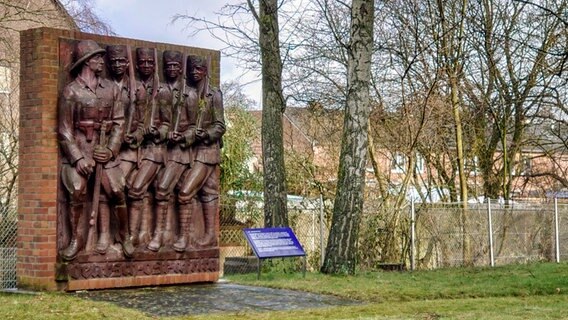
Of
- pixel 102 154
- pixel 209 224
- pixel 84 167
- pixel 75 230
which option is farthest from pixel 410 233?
pixel 84 167

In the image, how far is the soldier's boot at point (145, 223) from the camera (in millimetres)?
14428

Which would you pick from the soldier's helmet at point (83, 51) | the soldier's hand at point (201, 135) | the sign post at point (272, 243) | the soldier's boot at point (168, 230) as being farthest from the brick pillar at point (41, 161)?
the sign post at point (272, 243)

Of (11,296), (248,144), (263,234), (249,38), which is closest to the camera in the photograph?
(11,296)

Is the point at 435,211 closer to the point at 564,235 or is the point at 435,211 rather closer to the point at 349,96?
the point at 564,235

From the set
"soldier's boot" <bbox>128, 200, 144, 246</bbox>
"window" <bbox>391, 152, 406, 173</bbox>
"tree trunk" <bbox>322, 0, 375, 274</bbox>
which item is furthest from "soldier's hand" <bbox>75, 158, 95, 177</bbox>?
"window" <bbox>391, 152, 406, 173</bbox>

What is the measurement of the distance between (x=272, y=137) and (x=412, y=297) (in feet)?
19.1

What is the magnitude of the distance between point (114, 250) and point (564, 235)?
57.3 feet

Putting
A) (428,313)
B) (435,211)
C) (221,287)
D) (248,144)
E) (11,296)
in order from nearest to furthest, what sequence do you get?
(428,313)
(11,296)
(221,287)
(435,211)
(248,144)

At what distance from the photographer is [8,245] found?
58.2 ft

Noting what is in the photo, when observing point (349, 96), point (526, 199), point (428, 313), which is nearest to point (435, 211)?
point (349, 96)

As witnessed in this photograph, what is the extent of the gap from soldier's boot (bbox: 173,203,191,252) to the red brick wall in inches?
65.5

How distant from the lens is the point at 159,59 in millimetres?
14805

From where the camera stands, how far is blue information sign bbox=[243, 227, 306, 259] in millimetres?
15836

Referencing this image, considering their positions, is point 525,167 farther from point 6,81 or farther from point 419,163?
point 6,81
